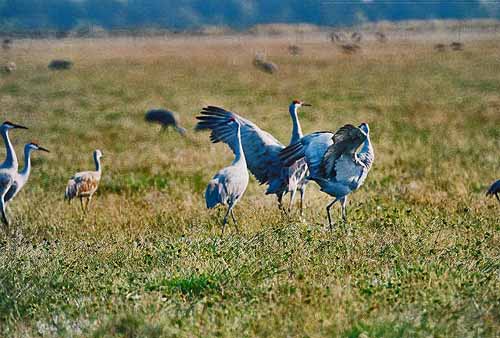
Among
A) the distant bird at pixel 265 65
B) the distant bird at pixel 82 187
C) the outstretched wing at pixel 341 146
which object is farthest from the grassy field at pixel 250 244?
the distant bird at pixel 265 65

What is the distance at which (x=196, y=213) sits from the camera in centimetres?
969

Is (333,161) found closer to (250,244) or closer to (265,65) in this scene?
(250,244)

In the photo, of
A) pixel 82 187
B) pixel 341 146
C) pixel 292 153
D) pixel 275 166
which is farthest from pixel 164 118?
pixel 341 146

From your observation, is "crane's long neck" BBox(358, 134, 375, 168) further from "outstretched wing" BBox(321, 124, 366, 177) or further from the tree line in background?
the tree line in background

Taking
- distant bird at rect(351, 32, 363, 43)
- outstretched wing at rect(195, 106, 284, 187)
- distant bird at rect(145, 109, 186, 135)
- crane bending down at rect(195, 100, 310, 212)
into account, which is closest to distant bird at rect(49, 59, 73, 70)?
distant bird at rect(145, 109, 186, 135)

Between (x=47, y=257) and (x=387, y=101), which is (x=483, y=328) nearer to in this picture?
(x=47, y=257)

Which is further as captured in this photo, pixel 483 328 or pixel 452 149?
pixel 452 149

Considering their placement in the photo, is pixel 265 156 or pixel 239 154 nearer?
pixel 239 154

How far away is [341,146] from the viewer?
8.22 metres

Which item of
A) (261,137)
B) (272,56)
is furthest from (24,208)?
(272,56)

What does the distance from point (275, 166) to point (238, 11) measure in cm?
14071

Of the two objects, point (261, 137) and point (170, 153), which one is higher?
point (261, 137)

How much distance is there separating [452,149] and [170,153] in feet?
16.7

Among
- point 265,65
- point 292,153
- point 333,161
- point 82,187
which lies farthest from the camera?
point 265,65
